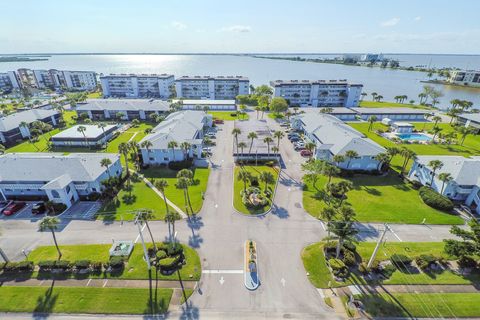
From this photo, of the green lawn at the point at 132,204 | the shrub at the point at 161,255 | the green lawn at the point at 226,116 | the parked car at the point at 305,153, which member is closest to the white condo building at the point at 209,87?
the green lawn at the point at 226,116

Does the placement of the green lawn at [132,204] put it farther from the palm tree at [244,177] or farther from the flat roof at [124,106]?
the flat roof at [124,106]

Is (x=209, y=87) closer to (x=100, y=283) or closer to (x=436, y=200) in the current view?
(x=436, y=200)

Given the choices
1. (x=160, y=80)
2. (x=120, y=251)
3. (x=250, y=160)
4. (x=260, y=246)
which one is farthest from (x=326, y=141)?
(x=160, y=80)

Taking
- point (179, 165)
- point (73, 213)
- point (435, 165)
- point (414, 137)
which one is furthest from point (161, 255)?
point (414, 137)

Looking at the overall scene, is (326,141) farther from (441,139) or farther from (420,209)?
(441,139)

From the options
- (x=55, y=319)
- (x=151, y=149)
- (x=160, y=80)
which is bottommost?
(x=55, y=319)
